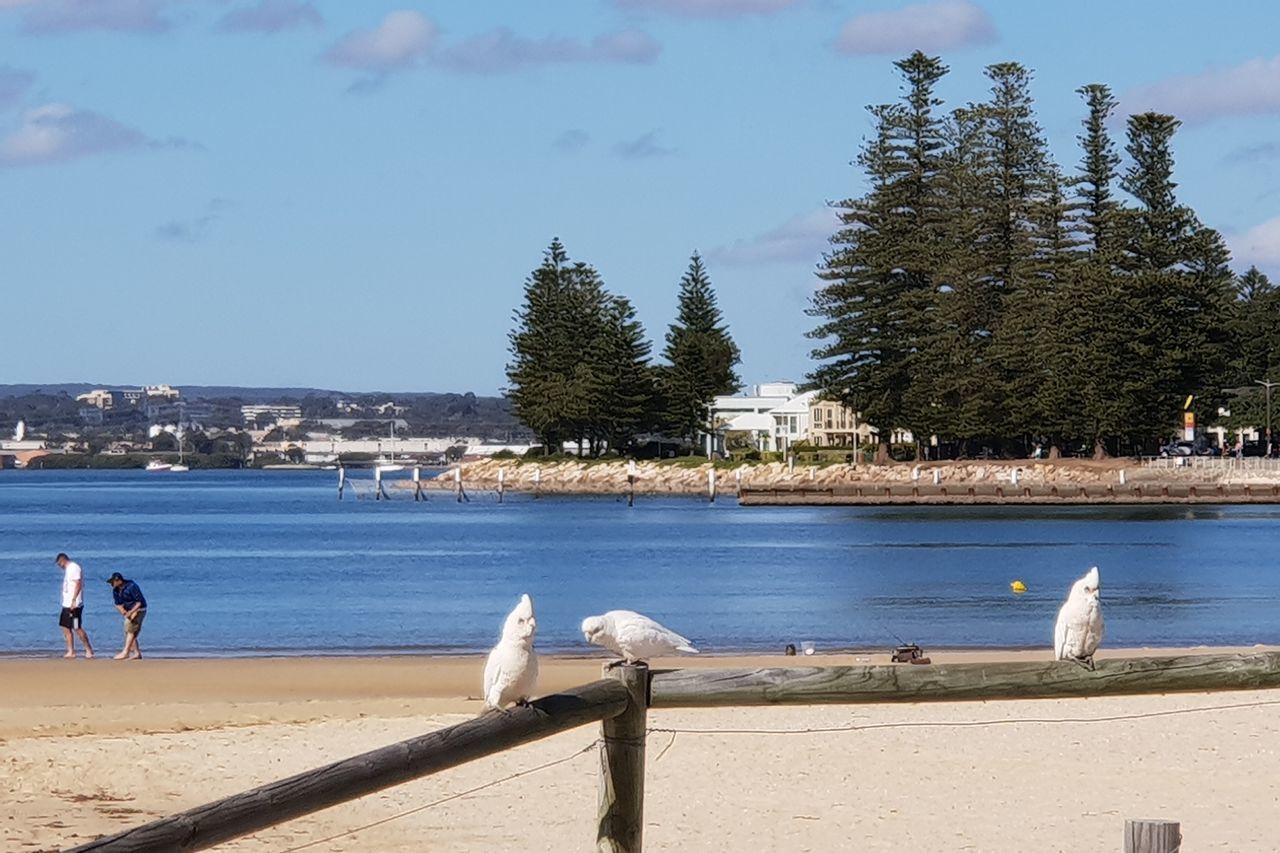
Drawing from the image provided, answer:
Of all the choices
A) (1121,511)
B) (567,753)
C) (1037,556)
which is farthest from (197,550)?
(567,753)

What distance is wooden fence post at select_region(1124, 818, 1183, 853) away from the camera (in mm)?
4445

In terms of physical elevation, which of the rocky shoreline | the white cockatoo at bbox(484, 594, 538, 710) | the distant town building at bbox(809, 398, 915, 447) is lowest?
the rocky shoreline

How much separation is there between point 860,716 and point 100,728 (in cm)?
611

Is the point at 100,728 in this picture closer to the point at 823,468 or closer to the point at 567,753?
the point at 567,753

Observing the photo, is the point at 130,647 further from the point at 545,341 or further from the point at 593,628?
the point at 545,341

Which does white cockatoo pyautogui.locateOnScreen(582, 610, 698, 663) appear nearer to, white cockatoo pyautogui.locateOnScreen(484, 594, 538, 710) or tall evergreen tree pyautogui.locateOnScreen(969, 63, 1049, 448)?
white cockatoo pyautogui.locateOnScreen(484, 594, 538, 710)

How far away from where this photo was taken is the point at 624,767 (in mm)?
5504

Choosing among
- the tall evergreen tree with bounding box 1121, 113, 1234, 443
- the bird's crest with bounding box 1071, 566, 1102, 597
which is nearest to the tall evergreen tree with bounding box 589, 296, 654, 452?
the tall evergreen tree with bounding box 1121, 113, 1234, 443

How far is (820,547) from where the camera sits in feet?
180

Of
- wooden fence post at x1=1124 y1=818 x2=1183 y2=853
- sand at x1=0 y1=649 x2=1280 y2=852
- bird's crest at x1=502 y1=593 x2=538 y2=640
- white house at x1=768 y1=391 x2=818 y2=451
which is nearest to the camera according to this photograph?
wooden fence post at x1=1124 y1=818 x2=1183 y2=853

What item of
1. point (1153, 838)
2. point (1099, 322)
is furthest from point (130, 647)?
point (1099, 322)

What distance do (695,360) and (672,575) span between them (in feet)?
210

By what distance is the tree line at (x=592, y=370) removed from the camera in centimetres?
10269

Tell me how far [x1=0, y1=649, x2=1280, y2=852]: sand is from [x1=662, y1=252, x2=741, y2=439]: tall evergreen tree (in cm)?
8899
